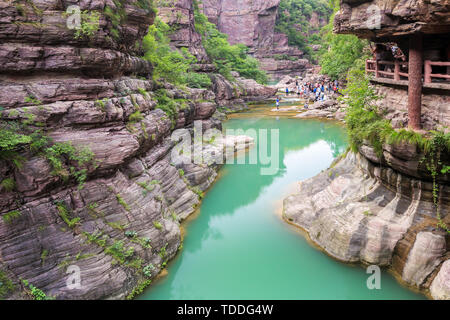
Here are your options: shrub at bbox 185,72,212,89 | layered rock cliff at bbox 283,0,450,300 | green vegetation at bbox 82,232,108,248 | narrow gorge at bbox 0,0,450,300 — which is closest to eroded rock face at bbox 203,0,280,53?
shrub at bbox 185,72,212,89

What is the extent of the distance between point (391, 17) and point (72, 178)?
9057 mm

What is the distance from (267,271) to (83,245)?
16.3 feet

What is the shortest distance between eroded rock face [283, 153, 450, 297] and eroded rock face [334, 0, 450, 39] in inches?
145

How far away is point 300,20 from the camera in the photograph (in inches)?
2862

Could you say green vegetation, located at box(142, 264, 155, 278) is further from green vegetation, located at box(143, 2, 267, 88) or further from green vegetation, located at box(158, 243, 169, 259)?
green vegetation, located at box(143, 2, 267, 88)

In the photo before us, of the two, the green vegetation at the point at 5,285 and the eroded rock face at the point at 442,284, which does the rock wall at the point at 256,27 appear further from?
the green vegetation at the point at 5,285

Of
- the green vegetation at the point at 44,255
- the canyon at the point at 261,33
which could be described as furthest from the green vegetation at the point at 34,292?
the canyon at the point at 261,33

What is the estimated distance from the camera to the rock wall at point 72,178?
751 centimetres

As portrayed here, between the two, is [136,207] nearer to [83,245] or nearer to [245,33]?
[83,245]

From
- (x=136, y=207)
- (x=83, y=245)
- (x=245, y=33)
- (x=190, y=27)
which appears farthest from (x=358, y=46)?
(x=245, y=33)

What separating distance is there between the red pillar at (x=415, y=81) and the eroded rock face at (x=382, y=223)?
1538mm

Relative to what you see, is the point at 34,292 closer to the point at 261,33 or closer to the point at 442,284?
the point at 442,284

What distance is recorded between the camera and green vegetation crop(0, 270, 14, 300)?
664cm

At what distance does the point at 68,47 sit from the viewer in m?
9.41
